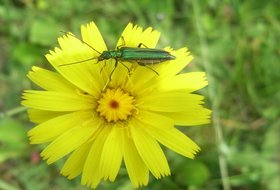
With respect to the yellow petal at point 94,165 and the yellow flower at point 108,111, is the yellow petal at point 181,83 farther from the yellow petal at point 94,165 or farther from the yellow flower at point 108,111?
the yellow petal at point 94,165

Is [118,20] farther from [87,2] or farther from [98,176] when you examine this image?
[98,176]

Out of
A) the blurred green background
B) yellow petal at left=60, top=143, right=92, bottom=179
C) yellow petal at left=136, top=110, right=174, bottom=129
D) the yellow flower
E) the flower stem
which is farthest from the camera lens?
the blurred green background

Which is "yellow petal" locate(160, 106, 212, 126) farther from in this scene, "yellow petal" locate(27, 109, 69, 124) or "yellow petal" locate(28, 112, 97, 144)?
"yellow petal" locate(27, 109, 69, 124)

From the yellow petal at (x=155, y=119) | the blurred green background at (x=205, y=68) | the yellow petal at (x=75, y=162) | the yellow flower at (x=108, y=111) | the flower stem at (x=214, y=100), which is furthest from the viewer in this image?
the blurred green background at (x=205, y=68)

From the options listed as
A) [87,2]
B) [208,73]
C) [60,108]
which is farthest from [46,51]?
[60,108]

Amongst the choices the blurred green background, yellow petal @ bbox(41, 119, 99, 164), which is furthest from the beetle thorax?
the blurred green background

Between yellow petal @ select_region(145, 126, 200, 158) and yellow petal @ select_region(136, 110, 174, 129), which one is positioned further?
yellow petal @ select_region(145, 126, 200, 158)

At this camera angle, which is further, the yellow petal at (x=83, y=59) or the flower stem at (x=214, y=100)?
the flower stem at (x=214, y=100)

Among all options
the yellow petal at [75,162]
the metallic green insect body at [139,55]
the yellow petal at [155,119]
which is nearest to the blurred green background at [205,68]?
the yellow petal at [75,162]
